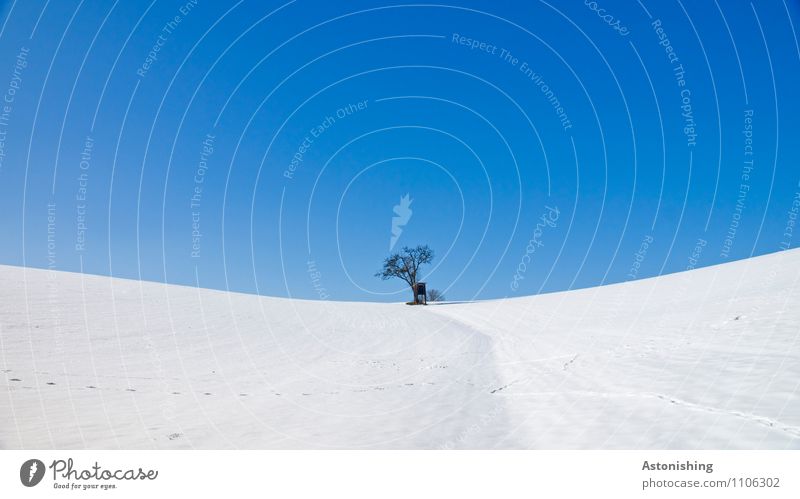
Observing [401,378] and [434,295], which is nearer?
[401,378]

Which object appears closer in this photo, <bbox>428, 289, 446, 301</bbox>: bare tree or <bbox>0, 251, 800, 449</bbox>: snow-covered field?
<bbox>0, 251, 800, 449</bbox>: snow-covered field

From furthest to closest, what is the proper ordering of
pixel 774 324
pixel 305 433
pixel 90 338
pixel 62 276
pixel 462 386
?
pixel 62 276, pixel 90 338, pixel 774 324, pixel 462 386, pixel 305 433

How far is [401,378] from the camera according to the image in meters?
11.2

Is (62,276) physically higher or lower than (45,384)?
higher

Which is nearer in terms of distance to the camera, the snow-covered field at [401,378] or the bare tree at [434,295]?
the snow-covered field at [401,378]

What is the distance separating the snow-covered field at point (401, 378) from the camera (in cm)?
562

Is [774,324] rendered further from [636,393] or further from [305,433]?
[305,433]

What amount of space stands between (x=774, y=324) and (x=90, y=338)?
1907 centimetres

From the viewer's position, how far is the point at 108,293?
22.4 meters

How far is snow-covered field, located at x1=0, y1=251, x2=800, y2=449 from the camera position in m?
5.62
